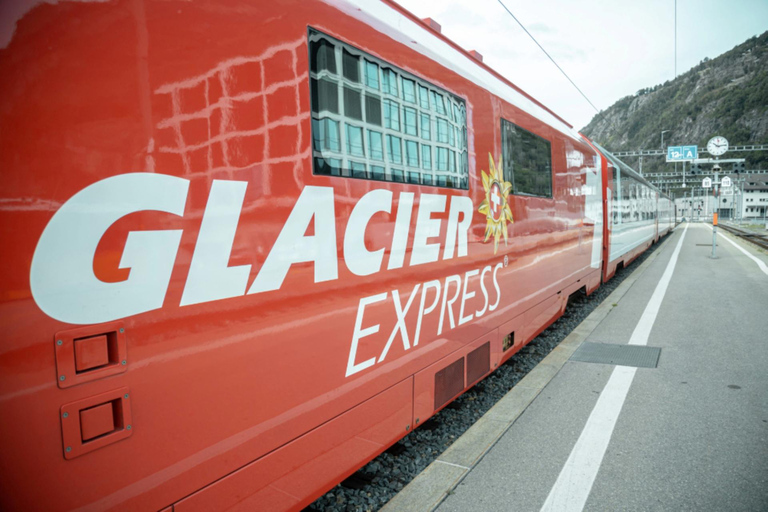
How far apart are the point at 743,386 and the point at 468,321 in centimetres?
313

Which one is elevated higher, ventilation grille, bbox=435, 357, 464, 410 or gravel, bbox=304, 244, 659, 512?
ventilation grille, bbox=435, 357, 464, 410

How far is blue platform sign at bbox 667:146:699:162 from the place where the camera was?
30.1m

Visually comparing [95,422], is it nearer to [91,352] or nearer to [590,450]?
[91,352]

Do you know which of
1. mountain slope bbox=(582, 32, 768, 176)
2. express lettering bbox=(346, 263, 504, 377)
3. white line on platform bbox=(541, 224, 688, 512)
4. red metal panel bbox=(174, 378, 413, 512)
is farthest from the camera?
mountain slope bbox=(582, 32, 768, 176)

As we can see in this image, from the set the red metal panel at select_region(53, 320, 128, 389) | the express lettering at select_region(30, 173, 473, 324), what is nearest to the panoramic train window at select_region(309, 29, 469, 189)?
the express lettering at select_region(30, 173, 473, 324)

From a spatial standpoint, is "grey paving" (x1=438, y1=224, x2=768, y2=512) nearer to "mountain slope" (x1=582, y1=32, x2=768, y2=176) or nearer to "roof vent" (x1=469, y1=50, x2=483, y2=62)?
"roof vent" (x1=469, y1=50, x2=483, y2=62)

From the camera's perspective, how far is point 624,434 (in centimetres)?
365

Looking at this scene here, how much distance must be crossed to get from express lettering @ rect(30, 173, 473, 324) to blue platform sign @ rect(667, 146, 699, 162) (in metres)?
34.5

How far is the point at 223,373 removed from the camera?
178cm

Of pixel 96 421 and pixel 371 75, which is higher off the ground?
pixel 371 75

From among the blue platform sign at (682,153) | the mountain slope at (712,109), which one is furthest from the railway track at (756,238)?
the mountain slope at (712,109)

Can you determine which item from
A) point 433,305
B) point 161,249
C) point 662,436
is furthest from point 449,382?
point 161,249

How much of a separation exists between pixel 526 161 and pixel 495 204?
1.16 metres

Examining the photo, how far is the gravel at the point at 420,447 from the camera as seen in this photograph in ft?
9.55
